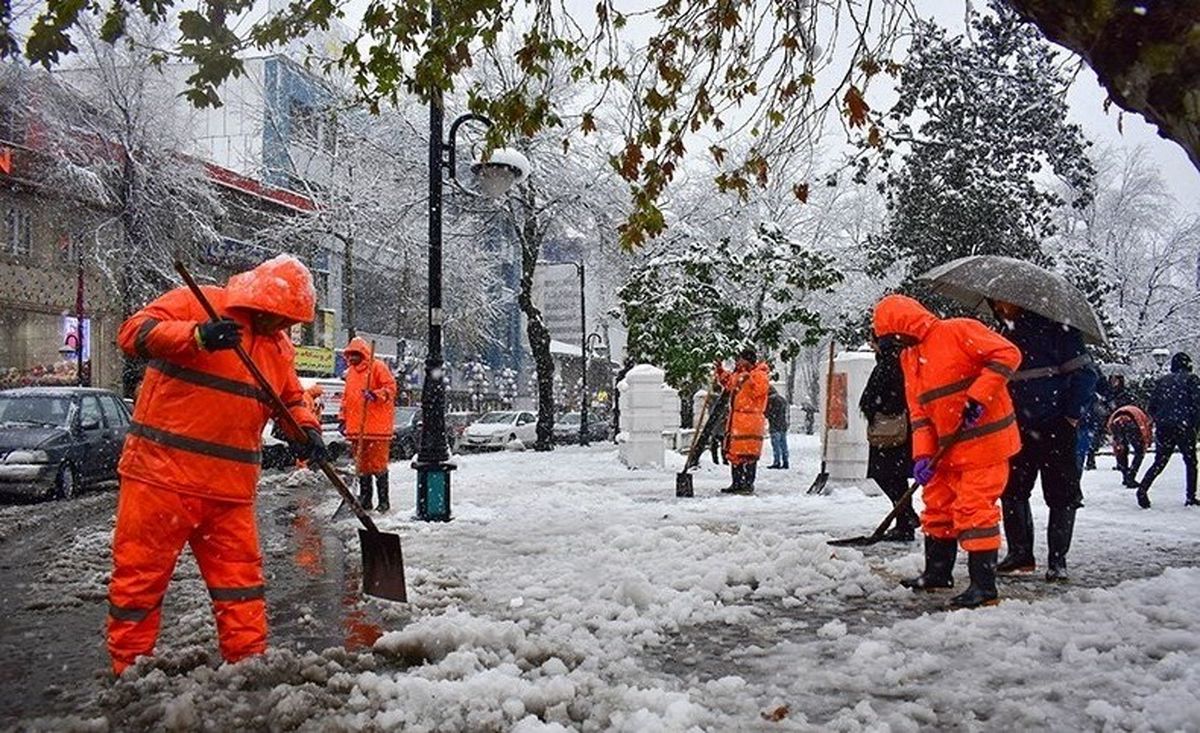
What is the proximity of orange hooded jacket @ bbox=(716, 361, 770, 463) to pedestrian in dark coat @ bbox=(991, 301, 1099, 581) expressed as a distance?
6.02m

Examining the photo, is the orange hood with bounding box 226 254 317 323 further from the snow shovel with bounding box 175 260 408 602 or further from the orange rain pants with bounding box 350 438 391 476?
the orange rain pants with bounding box 350 438 391 476

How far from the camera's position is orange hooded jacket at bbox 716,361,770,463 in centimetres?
1252

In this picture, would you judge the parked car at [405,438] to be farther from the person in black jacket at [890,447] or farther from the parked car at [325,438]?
the person in black jacket at [890,447]

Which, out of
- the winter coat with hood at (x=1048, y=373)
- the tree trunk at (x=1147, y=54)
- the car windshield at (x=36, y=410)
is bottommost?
the car windshield at (x=36, y=410)

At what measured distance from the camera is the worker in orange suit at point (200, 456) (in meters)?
3.99

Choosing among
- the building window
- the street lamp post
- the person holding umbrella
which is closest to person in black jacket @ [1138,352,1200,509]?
the person holding umbrella

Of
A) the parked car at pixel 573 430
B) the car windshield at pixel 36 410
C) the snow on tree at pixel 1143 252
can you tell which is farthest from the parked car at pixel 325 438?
the snow on tree at pixel 1143 252

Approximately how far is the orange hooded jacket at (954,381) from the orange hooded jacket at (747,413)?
21.0 feet

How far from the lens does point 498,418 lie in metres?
30.8

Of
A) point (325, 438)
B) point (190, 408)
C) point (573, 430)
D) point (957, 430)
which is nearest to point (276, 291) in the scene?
point (190, 408)

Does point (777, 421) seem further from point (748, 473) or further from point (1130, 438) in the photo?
point (1130, 438)

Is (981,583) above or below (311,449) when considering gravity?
below

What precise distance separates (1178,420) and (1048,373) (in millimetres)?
5629

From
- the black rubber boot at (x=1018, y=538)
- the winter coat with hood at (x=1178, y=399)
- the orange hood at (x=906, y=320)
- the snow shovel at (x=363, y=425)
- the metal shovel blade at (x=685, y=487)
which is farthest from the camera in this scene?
the metal shovel blade at (x=685, y=487)
